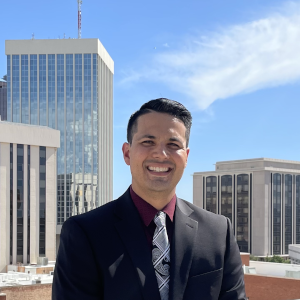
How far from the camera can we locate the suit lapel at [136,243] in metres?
2.75

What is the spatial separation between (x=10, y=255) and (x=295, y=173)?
5593cm

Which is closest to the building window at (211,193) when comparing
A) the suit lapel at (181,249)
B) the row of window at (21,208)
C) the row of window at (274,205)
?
the row of window at (274,205)

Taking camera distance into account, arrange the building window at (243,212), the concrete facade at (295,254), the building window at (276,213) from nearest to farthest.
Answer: the concrete facade at (295,254) → the building window at (276,213) → the building window at (243,212)

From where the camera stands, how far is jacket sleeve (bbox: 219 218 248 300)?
2.96m

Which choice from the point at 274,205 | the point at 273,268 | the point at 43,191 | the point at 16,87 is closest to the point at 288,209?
the point at 274,205

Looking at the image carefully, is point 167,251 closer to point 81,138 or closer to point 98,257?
point 98,257

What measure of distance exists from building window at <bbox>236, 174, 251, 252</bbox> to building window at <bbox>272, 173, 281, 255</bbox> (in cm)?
449

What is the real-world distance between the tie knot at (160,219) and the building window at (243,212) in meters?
84.2

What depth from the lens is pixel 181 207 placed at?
123 inches

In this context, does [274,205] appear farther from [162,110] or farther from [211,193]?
[162,110]

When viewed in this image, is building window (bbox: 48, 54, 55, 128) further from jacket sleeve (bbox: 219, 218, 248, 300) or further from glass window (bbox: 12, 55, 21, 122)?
jacket sleeve (bbox: 219, 218, 248, 300)

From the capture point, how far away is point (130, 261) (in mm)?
2811

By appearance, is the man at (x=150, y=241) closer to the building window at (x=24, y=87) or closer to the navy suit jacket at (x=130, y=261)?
the navy suit jacket at (x=130, y=261)

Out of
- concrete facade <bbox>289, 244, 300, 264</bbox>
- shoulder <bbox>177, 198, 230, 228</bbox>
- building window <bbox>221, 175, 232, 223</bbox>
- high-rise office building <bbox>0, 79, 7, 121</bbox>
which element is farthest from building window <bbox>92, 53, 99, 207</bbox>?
shoulder <bbox>177, 198, 230, 228</bbox>
